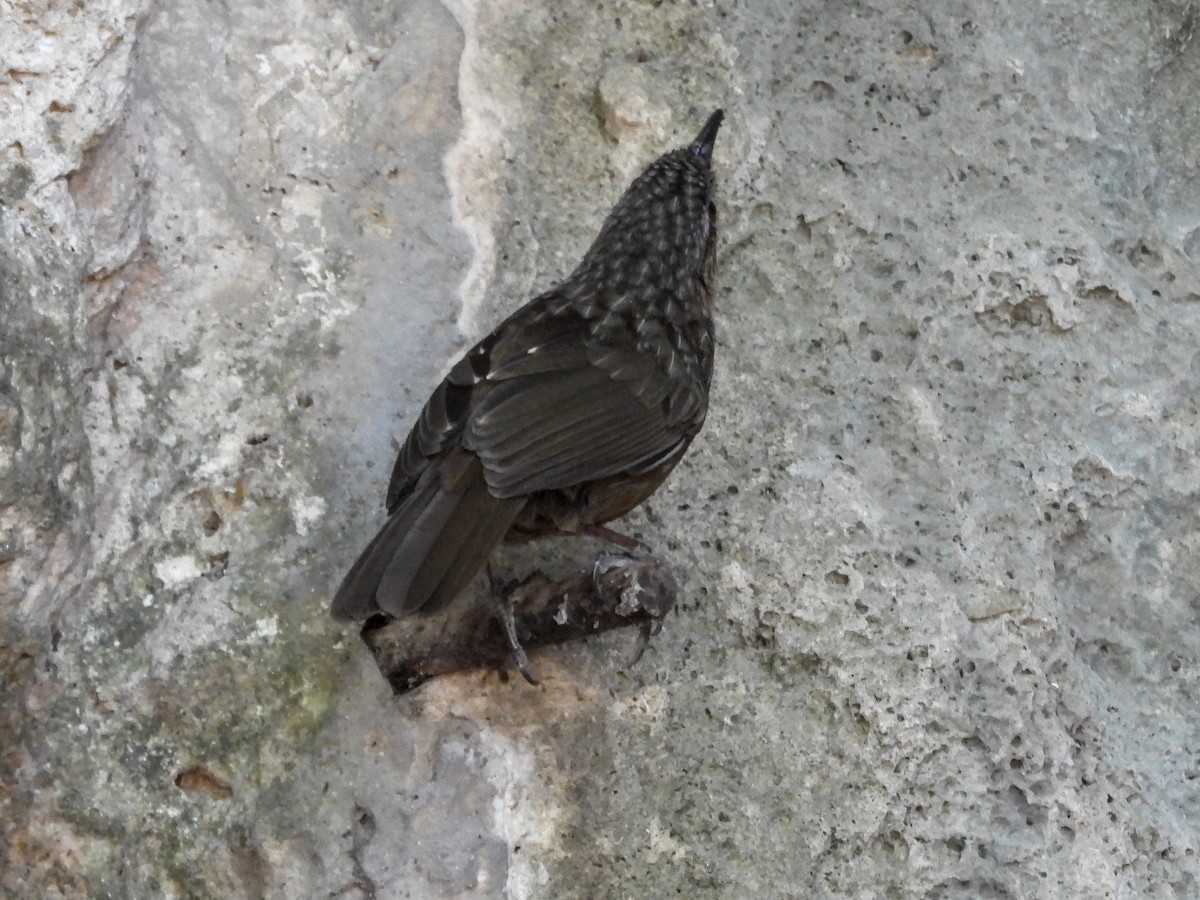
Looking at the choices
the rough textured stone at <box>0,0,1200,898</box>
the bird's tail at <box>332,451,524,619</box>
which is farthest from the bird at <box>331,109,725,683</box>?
the rough textured stone at <box>0,0,1200,898</box>

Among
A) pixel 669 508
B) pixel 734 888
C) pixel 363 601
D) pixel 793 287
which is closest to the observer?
pixel 363 601

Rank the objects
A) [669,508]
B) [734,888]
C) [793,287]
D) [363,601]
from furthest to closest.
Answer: [793,287] < [669,508] < [734,888] < [363,601]

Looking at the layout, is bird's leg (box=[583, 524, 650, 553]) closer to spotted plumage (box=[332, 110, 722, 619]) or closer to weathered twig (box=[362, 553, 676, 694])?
spotted plumage (box=[332, 110, 722, 619])

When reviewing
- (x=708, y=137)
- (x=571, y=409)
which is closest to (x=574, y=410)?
(x=571, y=409)

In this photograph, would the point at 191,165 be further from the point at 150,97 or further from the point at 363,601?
the point at 363,601

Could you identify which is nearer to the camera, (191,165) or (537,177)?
(191,165)

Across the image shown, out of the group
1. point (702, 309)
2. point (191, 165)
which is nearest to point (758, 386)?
point (702, 309)

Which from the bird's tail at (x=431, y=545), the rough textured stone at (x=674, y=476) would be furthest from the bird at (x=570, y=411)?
the rough textured stone at (x=674, y=476)
